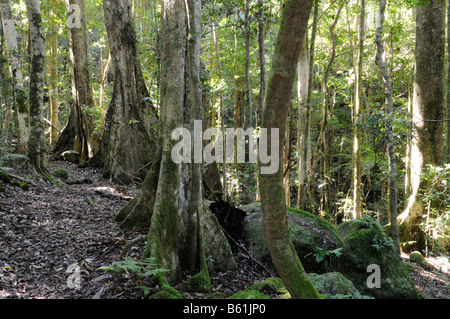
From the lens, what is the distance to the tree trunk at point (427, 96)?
10227 mm

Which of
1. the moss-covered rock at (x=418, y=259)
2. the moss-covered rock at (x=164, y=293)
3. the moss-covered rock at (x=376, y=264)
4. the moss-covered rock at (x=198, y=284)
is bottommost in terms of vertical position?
the moss-covered rock at (x=418, y=259)

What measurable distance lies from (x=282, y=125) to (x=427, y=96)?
33.6 feet

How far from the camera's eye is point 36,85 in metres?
8.38

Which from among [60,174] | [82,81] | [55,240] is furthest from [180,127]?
[82,81]

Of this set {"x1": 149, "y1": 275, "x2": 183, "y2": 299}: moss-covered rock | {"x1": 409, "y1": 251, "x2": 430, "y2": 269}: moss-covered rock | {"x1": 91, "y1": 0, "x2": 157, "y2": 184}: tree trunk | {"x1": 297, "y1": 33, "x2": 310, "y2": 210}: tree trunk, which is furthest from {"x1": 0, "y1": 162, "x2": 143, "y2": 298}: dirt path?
{"x1": 409, "y1": 251, "x2": 430, "y2": 269}: moss-covered rock

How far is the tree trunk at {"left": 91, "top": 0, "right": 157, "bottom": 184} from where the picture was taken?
9.77m

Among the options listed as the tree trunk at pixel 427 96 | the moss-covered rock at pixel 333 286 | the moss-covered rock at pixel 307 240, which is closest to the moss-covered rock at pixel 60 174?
the moss-covered rock at pixel 307 240

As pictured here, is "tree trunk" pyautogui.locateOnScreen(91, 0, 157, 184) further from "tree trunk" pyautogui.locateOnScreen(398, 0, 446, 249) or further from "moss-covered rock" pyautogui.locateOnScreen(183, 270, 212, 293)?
"tree trunk" pyautogui.locateOnScreen(398, 0, 446, 249)

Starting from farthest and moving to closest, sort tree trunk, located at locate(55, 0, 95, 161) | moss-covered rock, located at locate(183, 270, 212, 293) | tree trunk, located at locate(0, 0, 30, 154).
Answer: tree trunk, located at locate(55, 0, 95, 161) < tree trunk, located at locate(0, 0, 30, 154) < moss-covered rock, located at locate(183, 270, 212, 293)

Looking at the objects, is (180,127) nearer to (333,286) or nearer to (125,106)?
(333,286)

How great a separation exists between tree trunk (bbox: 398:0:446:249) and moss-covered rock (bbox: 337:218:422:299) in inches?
181

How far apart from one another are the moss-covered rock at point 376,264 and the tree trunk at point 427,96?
15.1 ft

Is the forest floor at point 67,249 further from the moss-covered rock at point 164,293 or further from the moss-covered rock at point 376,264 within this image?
the moss-covered rock at point 376,264
